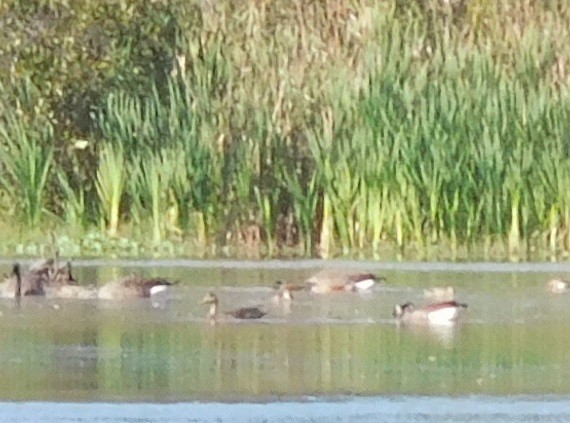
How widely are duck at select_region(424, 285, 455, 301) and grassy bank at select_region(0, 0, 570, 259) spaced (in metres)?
2.83

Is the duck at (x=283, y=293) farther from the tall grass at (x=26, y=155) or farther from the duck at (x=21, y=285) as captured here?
the tall grass at (x=26, y=155)

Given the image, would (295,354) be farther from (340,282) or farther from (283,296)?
(340,282)

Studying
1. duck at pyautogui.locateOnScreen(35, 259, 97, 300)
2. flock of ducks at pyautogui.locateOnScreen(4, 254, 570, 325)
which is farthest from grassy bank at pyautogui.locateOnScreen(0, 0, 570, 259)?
duck at pyautogui.locateOnScreen(35, 259, 97, 300)

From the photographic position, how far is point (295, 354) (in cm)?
1191

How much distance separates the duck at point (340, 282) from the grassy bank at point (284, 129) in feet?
7.21

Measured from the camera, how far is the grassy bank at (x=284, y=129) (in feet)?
57.8

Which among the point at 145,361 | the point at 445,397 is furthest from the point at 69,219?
the point at 445,397

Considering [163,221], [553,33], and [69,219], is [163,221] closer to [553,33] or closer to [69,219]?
[69,219]

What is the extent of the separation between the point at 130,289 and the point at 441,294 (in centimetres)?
209

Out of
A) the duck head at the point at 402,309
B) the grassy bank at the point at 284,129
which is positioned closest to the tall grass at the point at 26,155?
the grassy bank at the point at 284,129

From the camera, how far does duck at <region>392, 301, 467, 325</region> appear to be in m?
13.3

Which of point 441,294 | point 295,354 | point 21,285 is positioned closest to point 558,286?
point 441,294

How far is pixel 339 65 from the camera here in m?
18.8

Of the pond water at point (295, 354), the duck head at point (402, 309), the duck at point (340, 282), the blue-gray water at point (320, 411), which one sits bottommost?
the blue-gray water at point (320, 411)
